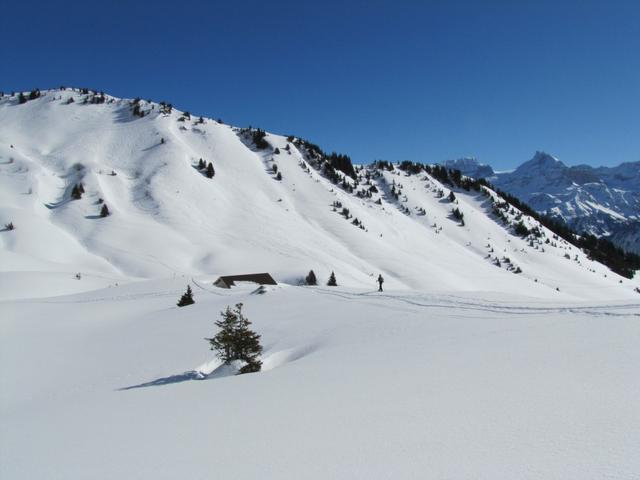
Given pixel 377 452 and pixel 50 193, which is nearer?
pixel 377 452

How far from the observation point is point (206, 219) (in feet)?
291

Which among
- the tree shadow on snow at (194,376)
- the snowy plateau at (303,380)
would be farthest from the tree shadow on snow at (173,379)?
the snowy plateau at (303,380)

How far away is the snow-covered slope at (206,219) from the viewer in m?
66.9

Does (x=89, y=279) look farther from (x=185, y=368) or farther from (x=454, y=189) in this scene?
(x=454, y=189)

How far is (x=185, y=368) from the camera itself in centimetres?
1789

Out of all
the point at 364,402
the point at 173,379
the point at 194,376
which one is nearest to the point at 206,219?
the point at 194,376

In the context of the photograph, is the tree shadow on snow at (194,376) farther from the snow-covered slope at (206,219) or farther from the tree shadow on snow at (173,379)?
the snow-covered slope at (206,219)

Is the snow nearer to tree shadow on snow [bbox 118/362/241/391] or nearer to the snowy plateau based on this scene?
the snowy plateau

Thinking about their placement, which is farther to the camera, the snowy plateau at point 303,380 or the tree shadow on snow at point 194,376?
the tree shadow on snow at point 194,376

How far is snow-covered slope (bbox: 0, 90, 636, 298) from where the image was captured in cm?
6694

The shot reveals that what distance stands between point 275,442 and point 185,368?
39.0ft

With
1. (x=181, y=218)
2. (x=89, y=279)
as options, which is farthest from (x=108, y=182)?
(x=89, y=279)

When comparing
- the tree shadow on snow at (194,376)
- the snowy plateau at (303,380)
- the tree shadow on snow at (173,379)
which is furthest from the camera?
the tree shadow on snow at (194,376)

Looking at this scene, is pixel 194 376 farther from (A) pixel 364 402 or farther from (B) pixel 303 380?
(A) pixel 364 402
